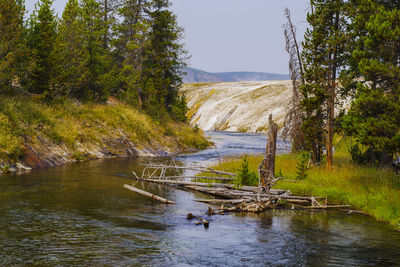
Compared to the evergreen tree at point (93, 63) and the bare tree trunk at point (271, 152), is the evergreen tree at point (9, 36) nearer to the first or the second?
the evergreen tree at point (93, 63)

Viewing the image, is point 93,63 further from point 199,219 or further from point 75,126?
point 199,219

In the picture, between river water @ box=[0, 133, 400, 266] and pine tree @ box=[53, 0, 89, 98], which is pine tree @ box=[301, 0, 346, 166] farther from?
pine tree @ box=[53, 0, 89, 98]

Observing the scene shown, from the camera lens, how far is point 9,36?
→ 2772cm

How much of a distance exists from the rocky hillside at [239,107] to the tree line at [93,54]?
34.6m

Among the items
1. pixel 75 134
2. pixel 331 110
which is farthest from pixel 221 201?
pixel 75 134

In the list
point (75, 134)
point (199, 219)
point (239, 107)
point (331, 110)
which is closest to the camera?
point (199, 219)

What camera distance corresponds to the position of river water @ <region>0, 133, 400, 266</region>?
953 cm

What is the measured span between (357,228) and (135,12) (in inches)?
1483

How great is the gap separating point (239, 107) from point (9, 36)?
76.7m

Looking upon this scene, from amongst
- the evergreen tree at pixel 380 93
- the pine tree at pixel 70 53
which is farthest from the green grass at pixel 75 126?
the evergreen tree at pixel 380 93

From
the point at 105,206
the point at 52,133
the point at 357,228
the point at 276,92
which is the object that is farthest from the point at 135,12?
the point at 276,92

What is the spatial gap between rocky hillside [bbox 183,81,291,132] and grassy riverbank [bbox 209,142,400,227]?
203 feet

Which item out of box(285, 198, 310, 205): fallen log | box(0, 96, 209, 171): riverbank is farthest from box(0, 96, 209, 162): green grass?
box(285, 198, 310, 205): fallen log

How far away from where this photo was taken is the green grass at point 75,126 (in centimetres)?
2531
